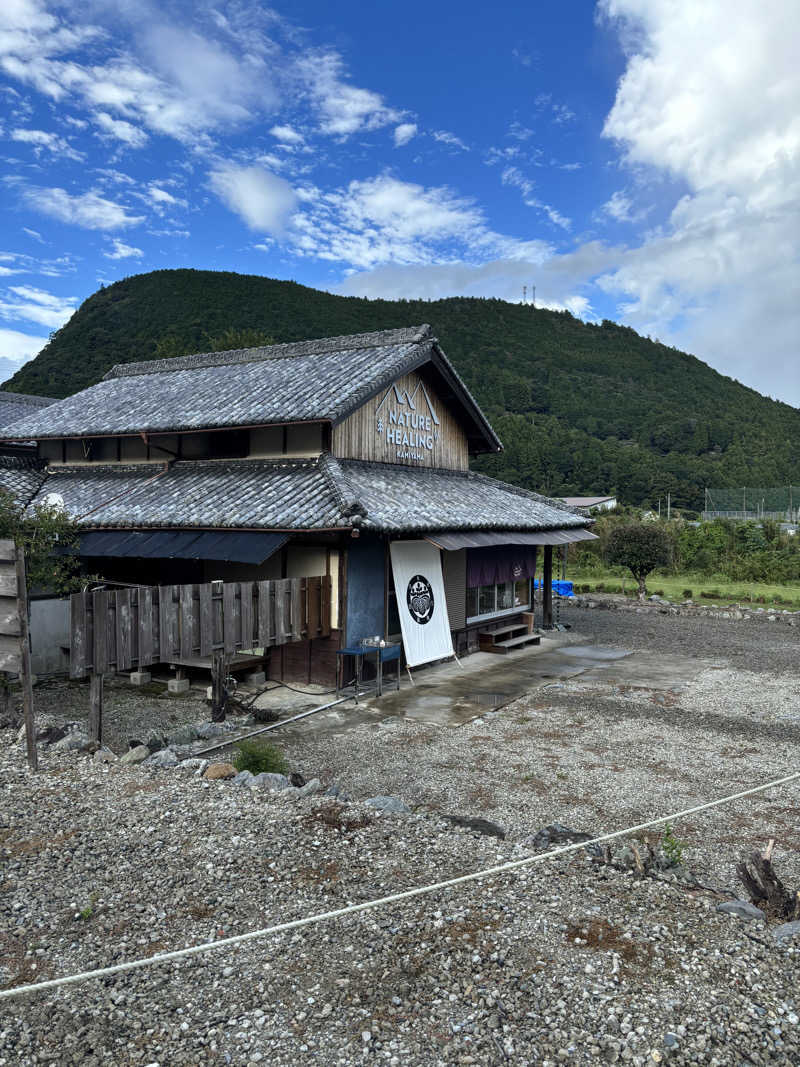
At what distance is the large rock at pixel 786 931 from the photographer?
4.52 metres

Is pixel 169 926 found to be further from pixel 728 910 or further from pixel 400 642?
pixel 400 642

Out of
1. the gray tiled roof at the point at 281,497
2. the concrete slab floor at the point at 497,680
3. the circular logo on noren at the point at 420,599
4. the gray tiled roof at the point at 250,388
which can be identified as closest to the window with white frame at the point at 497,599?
the concrete slab floor at the point at 497,680

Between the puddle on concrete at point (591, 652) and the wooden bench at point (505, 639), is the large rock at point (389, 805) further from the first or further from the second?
the puddle on concrete at point (591, 652)

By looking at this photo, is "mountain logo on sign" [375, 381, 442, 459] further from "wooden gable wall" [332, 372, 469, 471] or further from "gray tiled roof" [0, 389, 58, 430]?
"gray tiled roof" [0, 389, 58, 430]

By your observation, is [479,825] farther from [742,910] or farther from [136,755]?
[136,755]

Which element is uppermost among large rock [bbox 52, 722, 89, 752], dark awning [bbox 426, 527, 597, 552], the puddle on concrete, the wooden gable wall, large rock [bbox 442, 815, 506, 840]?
the wooden gable wall

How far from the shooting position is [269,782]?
7129mm

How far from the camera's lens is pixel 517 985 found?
13.4 feet

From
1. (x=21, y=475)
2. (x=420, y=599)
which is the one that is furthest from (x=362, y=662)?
(x=21, y=475)

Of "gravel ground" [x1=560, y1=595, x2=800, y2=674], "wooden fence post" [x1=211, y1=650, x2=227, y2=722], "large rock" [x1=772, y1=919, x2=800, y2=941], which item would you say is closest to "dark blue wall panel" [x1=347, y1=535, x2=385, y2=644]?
"wooden fence post" [x1=211, y1=650, x2=227, y2=722]

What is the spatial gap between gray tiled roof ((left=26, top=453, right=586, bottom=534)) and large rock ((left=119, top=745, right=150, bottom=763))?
14.6 ft

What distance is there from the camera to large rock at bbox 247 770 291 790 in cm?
705

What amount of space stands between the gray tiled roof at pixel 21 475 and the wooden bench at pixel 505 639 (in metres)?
11.1

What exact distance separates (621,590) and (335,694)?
17746 mm
